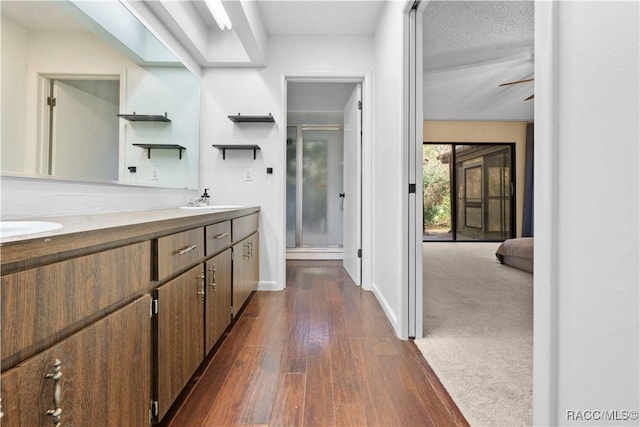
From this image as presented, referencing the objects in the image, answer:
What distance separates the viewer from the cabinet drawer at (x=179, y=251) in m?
1.12

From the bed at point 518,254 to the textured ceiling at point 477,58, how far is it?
2.44 metres

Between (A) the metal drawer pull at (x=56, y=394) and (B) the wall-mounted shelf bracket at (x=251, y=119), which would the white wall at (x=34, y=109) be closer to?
(A) the metal drawer pull at (x=56, y=394)

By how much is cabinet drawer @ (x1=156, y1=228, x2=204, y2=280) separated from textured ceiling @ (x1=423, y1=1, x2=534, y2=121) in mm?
3078

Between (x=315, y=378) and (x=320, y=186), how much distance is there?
12.2 ft

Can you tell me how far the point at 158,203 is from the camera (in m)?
2.25

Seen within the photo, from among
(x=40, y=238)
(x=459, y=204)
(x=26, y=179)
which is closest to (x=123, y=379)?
(x=40, y=238)

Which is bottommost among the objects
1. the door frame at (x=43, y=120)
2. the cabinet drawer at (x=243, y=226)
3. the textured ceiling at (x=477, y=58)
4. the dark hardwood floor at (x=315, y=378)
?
the dark hardwood floor at (x=315, y=378)

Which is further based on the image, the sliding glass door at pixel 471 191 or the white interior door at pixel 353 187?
the sliding glass door at pixel 471 191

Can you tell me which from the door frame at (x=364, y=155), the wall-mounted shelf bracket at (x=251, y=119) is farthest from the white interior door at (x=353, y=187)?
the wall-mounted shelf bracket at (x=251, y=119)

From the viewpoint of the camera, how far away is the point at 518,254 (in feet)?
12.4

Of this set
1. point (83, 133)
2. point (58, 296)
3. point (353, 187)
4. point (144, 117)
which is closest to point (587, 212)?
point (58, 296)

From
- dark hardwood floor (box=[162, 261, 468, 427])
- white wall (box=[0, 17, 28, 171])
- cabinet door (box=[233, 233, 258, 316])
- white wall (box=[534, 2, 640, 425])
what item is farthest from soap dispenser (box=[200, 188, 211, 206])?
white wall (box=[534, 2, 640, 425])

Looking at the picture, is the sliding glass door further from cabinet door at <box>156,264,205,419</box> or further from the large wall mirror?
cabinet door at <box>156,264,205,419</box>

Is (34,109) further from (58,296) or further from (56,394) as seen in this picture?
(56,394)
